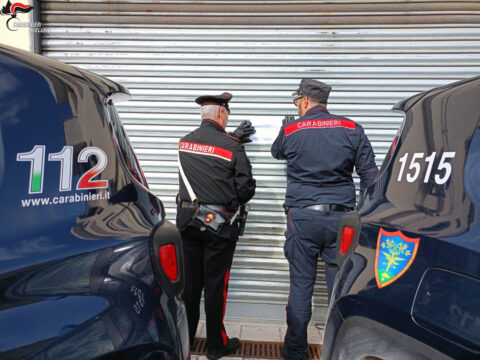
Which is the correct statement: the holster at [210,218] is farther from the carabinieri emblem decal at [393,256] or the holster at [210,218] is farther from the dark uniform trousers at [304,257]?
the carabinieri emblem decal at [393,256]

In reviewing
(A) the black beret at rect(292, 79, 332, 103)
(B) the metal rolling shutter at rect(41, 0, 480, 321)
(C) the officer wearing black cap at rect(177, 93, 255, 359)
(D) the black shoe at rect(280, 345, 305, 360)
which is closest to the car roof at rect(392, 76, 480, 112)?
(A) the black beret at rect(292, 79, 332, 103)

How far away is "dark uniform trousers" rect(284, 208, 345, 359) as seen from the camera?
2895 mm

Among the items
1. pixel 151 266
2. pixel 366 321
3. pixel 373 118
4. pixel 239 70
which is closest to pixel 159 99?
pixel 239 70

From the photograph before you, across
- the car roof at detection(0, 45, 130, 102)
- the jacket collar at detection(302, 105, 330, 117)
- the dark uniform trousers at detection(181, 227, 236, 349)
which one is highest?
the jacket collar at detection(302, 105, 330, 117)

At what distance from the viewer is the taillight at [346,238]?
1.69 meters

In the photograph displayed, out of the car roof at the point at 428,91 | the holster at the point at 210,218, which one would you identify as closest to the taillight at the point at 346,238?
the car roof at the point at 428,91

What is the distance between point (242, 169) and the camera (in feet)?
9.78

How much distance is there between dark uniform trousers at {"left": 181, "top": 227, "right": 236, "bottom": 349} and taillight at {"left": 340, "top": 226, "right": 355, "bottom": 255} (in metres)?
1.36

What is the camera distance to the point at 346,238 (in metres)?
1.75

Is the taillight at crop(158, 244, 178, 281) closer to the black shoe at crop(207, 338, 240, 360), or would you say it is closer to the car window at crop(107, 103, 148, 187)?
the car window at crop(107, 103, 148, 187)

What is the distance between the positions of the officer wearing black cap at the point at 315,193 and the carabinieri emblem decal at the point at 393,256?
4.93 ft

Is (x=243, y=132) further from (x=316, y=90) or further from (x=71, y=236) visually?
(x=71, y=236)

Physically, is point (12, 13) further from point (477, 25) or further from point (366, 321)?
point (477, 25)

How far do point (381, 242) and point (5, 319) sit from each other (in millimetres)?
1210
